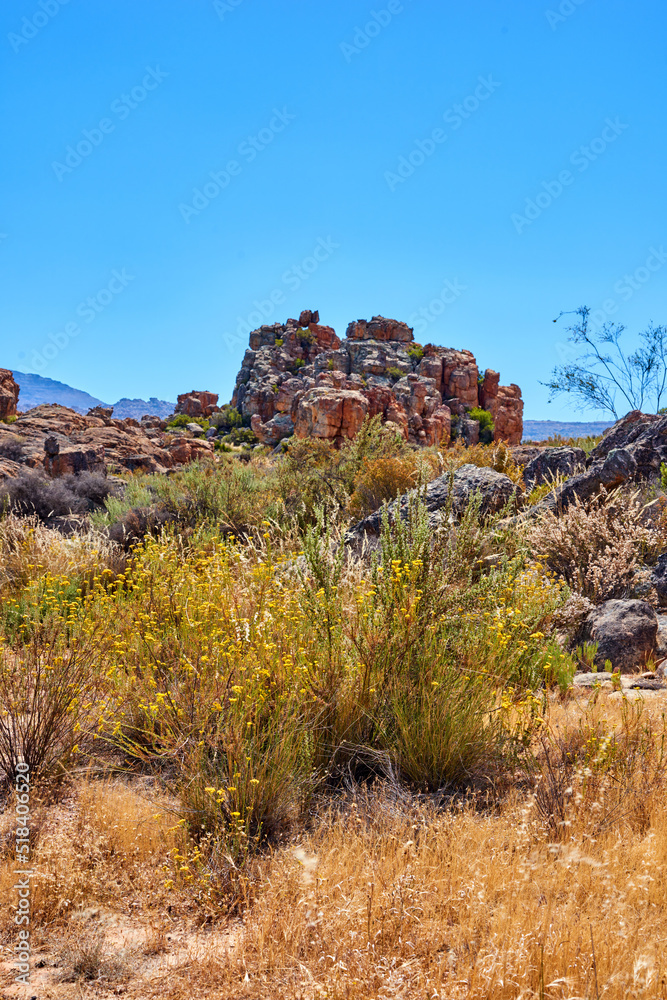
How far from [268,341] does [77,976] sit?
320 feet

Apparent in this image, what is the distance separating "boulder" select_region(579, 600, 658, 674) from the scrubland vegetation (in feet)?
2.90

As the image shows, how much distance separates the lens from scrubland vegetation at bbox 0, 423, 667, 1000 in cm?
218

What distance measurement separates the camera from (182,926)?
2.52m

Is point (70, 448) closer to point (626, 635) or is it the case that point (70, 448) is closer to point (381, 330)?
point (626, 635)

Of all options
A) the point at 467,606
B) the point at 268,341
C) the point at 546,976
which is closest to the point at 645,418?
the point at 467,606

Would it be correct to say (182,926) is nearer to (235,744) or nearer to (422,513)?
(235,744)

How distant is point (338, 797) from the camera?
11.0ft

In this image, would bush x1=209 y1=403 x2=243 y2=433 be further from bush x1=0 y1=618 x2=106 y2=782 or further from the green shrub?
bush x1=0 y1=618 x2=106 y2=782

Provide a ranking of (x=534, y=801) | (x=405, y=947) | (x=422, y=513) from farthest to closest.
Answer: (x=422, y=513) → (x=534, y=801) → (x=405, y=947)

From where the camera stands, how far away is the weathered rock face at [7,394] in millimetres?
44719

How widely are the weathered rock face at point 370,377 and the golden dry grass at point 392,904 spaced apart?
1965 inches

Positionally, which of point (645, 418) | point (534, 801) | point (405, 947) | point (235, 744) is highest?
point (645, 418)

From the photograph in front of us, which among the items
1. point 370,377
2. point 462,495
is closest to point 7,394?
point 370,377

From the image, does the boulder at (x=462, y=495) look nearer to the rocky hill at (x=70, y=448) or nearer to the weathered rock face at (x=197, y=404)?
the rocky hill at (x=70, y=448)
